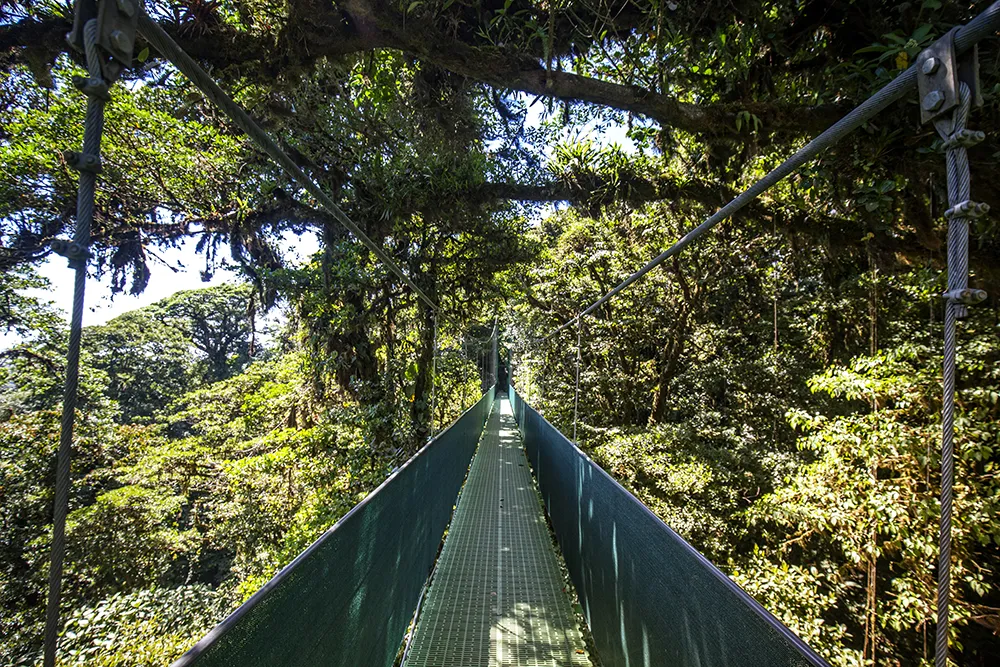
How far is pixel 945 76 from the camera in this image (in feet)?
2.53

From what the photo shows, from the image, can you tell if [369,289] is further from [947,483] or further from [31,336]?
[31,336]

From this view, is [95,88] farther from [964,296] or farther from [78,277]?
[964,296]

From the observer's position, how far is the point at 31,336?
5.98 meters

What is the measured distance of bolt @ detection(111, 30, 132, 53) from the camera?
0.71m

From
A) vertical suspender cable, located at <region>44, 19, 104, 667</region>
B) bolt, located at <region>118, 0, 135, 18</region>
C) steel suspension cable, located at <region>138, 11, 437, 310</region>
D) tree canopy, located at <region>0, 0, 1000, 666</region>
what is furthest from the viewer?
tree canopy, located at <region>0, 0, 1000, 666</region>

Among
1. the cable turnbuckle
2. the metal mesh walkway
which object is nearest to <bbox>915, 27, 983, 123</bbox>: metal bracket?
the cable turnbuckle

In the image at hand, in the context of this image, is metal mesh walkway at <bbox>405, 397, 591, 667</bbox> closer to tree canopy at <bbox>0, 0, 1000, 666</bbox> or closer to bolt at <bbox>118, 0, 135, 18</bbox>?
tree canopy at <bbox>0, 0, 1000, 666</bbox>

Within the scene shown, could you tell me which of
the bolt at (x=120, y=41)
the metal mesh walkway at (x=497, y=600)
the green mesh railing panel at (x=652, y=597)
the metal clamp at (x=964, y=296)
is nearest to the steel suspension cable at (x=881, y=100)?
the metal clamp at (x=964, y=296)

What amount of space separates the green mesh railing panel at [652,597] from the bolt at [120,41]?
1.43 meters

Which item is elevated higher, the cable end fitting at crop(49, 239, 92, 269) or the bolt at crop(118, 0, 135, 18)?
the bolt at crop(118, 0, 135, 18)

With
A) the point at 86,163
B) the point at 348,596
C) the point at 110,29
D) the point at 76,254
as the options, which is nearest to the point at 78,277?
the point at 76,254

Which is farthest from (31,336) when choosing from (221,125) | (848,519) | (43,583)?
(848,519)

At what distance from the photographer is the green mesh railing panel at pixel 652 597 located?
0.77m

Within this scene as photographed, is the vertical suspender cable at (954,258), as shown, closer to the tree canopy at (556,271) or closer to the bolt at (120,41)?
the tree canopy at (556,271)
